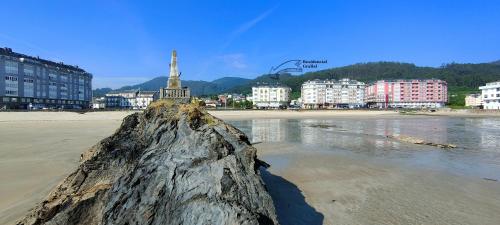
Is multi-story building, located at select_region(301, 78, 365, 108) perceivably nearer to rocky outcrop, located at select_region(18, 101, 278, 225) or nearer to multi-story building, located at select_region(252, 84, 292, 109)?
multi-story building, located at select_region(252, 84, 292, 109)

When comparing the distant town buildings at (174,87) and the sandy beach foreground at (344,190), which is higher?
the distant town buildings at (174,87)

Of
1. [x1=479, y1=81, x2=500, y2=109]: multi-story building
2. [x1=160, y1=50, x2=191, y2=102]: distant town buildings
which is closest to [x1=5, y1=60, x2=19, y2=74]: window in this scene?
[x1=160, y1=50, x2=191, y2=102]: distant town buildings

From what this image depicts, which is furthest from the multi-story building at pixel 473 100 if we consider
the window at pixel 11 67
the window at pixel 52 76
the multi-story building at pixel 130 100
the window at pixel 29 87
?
the window at pixel 11 67

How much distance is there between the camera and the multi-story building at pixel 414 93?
6895 inches

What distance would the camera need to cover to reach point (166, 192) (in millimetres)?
6758

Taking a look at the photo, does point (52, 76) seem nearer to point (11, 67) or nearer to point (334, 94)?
point (11, 67)

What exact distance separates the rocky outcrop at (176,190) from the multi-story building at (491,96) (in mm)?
137244

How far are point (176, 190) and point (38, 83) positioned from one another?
12104 cm

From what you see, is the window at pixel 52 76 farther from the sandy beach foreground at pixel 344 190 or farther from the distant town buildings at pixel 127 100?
the sandy beach foreground at pixel 344 190

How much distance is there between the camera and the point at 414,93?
17725 cm

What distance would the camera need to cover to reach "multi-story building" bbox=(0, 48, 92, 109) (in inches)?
3863

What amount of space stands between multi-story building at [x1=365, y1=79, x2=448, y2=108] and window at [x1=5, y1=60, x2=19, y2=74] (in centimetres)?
15531

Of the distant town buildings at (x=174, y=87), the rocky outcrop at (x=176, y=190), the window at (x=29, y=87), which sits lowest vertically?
the rocky outcrop at (x=176, y=190)

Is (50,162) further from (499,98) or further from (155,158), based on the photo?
(499,98)
